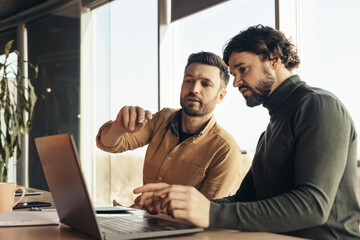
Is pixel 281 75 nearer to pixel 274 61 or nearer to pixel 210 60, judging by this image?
pixel 274 61

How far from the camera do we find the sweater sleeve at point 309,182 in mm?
1106

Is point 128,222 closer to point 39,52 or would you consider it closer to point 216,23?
point 216,23

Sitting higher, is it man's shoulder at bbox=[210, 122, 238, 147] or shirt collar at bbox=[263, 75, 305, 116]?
shirt collar at bbox=[263, 75, 305, 116]

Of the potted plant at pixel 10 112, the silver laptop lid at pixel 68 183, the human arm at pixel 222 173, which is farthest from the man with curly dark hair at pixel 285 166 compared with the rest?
the potted plant at pixel 10 112

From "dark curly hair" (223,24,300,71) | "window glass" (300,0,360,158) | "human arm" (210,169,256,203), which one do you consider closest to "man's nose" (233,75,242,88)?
"dark curly hair" (223,24,300,71)

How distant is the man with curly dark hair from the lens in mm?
1102

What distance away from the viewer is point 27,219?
4.02 feet

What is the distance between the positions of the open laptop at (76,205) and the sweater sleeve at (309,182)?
0.38 feet

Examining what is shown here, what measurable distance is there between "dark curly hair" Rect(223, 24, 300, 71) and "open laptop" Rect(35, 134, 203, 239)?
826mm

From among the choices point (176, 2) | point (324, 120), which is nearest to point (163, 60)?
point (176, 2)

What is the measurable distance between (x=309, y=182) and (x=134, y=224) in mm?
468

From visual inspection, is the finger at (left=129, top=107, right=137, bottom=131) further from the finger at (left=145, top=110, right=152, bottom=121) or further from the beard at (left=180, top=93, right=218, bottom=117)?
the beard at (left=180, top=93, right=218, bottom=117)

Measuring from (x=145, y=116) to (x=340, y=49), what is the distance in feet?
5.29

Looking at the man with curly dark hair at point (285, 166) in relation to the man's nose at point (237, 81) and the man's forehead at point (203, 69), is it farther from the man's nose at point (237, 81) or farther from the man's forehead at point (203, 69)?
the man's forehead at point (203, 69)
